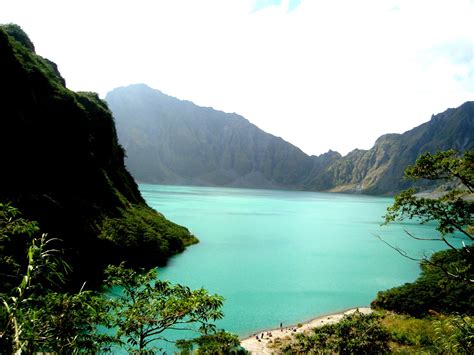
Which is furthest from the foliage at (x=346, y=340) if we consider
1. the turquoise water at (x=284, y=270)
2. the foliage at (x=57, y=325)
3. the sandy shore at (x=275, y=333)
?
the foliage at (x=57, y=325)

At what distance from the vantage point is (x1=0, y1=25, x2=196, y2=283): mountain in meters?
38.2

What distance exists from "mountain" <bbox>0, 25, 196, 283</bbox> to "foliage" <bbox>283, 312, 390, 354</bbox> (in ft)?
81.7

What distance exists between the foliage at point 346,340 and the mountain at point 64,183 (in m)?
24.9

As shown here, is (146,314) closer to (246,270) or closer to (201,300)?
(201,300)

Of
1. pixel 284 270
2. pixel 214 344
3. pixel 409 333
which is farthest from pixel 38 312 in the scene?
pixel 284 270

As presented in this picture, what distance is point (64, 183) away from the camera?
48.2 meters

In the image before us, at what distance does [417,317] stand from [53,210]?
41.1 metres

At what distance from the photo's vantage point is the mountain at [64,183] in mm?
38250

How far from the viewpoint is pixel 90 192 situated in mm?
53562

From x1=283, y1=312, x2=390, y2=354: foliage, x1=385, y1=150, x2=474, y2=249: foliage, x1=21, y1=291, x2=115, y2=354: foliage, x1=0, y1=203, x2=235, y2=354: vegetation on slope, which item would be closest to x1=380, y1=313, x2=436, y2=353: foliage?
x1=283, y1=312, x2=390, y2=354: foliage

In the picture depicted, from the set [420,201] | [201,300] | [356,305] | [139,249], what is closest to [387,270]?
[356,305]

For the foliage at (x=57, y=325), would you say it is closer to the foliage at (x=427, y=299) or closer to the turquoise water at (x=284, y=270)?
the turquoise water at (x=284, y=270)

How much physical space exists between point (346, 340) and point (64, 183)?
139 feet

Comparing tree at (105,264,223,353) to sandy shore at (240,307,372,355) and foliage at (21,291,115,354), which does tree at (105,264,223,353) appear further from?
sandy shore at (240,307,372,355)
